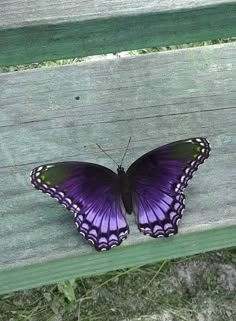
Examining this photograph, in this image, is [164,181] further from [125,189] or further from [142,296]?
[142,296]

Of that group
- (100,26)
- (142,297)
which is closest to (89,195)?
(100,26)

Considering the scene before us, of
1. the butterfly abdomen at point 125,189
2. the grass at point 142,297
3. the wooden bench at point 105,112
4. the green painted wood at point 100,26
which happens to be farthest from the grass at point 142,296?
the green painted wood at point 100,26

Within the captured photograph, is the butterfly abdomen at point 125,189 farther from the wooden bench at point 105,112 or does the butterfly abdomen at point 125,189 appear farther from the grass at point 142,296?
the grass at point 142,296

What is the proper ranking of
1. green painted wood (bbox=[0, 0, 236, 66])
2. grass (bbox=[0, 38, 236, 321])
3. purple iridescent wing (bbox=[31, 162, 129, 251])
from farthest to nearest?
grass (bbox=[0, 38, 236, 321]), green painted wood (bbox=[0, 0, 236, 66]), purple iridescent wing (bbox=[31, 162, 129, 251])

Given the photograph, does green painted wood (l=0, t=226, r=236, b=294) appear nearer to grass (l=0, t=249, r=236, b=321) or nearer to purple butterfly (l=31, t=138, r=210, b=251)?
purple butterfly (l=31, t=138, r=210, b=251)

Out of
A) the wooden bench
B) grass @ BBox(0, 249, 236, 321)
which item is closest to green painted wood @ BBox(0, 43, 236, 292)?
the wooden bench

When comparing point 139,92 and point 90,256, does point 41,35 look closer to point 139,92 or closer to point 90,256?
point 139,92

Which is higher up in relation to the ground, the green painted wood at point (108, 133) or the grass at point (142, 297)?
the green painted wood at point (108, 133)

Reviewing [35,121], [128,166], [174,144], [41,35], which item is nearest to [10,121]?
[35,121]
